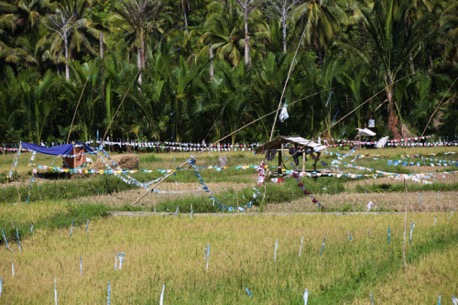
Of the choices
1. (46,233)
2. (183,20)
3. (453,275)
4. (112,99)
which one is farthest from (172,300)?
(183,20)

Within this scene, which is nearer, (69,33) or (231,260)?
(231,260)

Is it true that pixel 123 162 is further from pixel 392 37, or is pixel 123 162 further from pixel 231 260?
pixel 231 260

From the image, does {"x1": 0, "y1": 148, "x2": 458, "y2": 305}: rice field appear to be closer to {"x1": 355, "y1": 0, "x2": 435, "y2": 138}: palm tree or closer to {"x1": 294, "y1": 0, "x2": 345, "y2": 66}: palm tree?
{"x1": 355, "y1": 0, "x2": 435, "y2": 138}: palm tree

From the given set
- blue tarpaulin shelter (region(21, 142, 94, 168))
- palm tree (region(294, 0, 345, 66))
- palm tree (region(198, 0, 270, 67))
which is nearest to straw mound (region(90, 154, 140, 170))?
blue tarpaulin shelter (region(21, 142, 94, 168))

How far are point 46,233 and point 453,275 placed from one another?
577 cm

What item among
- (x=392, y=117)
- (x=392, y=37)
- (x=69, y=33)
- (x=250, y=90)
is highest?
(x=69, y=33)

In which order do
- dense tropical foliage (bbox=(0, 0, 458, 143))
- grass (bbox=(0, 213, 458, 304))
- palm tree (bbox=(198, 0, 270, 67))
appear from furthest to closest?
palm tree (bbox=(198, 0, 270, 67)) → dense tropical foliage (bbox=(0, 0, 458, 143)) → grass (bbox=(0, 213, 458, 304))

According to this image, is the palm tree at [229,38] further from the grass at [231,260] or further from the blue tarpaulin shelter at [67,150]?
the grass at [231,260]

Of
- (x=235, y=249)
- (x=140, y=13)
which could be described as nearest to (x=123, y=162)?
(x=235, y=249)

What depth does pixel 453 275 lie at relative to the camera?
7.38m

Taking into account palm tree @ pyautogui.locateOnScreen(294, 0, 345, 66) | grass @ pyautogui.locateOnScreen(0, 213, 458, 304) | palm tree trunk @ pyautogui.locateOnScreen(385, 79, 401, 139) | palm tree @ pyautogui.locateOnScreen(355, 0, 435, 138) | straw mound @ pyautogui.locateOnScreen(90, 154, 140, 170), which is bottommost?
grass @ pyautogui.locateOnScreen(0, 213, 458, 304)

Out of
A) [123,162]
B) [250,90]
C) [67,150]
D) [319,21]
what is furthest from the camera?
[319,21]

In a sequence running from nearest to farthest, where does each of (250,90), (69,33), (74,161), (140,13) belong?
(74,161)
(250,90)
(140,13)
(69,33)

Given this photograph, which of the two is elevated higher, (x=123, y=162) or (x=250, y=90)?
(x=250, y=90)
